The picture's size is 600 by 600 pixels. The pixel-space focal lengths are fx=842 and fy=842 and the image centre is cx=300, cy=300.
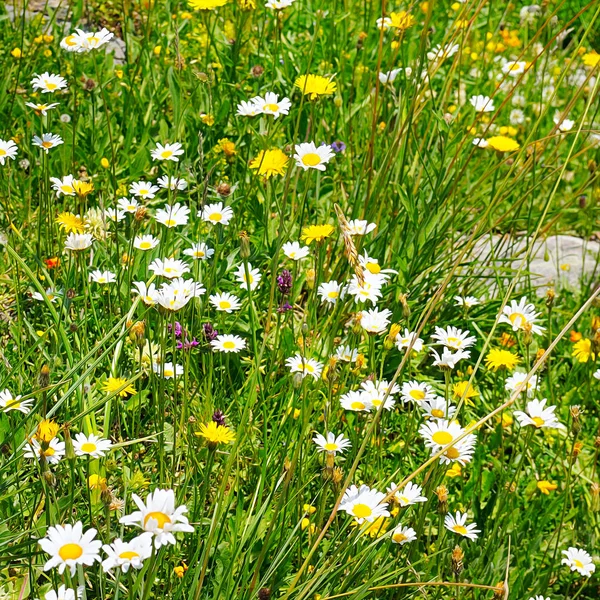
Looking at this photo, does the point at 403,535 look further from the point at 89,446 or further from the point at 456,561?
the point at 89,446

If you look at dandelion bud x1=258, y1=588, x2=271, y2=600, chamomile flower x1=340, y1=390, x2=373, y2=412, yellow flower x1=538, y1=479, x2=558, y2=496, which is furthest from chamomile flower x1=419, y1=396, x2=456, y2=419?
dandelion bud x1=258, y1=588, x2=271, y2=600

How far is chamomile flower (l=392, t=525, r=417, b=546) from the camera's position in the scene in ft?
5.42

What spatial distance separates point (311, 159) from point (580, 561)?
112 centimetres

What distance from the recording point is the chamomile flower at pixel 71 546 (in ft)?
3.67

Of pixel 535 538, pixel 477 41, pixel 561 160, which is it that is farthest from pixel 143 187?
pixel 477 41

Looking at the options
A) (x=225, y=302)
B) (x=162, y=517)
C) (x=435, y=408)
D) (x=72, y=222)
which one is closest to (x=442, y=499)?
(x=435, y=408)

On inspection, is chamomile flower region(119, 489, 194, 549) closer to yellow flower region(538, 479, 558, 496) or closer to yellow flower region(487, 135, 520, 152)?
yellow flower region(538, 479, 558, 496)

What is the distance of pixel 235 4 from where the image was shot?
11.6 feet

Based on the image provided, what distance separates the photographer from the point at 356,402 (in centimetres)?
188

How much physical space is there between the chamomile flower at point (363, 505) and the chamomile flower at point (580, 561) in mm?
551

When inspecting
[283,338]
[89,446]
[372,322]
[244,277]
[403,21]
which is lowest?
[89,446]

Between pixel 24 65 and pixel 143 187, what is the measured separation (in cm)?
115

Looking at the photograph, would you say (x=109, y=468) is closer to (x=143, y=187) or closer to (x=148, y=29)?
(x=143, y=187)

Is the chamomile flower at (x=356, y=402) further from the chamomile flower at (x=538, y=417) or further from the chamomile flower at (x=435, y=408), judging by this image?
the chamomile flower at (x=538, y=417)
